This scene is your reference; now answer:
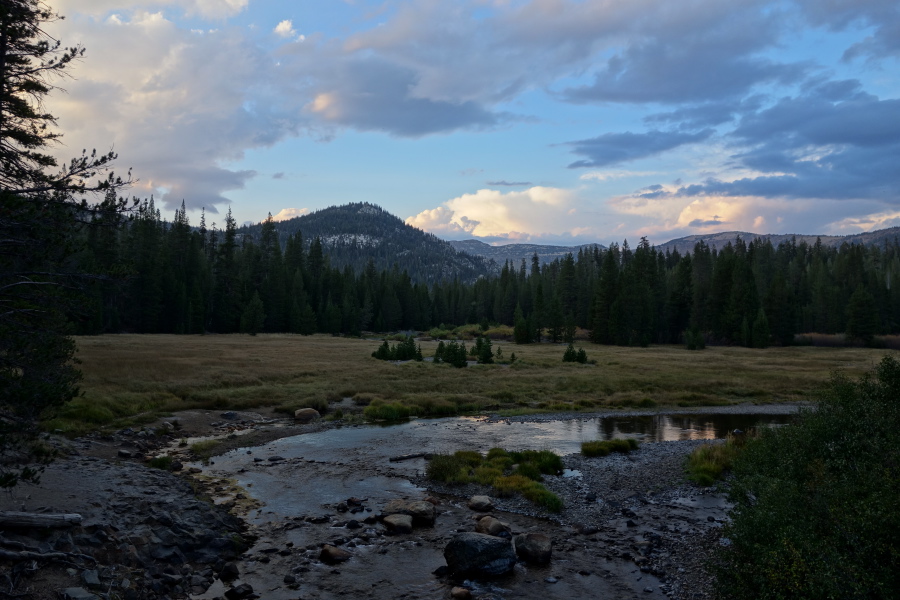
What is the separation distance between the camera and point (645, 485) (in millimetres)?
20141

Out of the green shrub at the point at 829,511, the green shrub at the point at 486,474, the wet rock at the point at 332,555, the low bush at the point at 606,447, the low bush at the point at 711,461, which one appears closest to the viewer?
the green shrub at the point at 829,511

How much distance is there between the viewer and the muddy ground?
39.9ft

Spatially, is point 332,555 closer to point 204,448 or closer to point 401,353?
point 204,448

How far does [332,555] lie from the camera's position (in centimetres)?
1362

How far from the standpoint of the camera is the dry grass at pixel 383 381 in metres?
33.7

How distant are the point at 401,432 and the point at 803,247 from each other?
18855 cm

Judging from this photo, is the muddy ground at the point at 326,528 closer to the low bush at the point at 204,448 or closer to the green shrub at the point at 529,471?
the low bush at the point at 204,448

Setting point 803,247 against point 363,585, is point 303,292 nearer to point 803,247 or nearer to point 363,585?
point 363,585

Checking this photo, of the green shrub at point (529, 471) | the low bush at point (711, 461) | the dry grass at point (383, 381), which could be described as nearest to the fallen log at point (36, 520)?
the dry grass at point (383, 381)

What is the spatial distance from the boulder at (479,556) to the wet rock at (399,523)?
8.00ft

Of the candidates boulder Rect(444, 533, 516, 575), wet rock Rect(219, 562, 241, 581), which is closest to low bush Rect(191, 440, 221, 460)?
wet rock Rect(219, 562, 241, 581)

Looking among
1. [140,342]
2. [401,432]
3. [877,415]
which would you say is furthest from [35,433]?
[140,342]

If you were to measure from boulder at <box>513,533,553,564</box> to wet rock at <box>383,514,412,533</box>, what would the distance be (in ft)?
10.7

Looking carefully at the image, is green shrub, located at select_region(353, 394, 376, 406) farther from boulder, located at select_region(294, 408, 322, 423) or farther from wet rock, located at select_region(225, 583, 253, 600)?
wet rock, located at select_region(225, 583, 253, 600)
